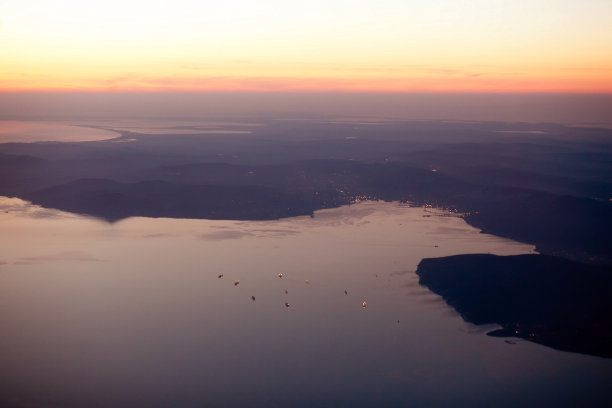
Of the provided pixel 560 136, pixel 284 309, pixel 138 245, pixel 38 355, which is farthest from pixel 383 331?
pixel 560 136

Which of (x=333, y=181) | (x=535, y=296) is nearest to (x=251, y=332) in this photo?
(x=535, y=296)

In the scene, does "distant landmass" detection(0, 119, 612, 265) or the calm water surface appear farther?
"distant landmass" detection(0, 119, 612, 265)

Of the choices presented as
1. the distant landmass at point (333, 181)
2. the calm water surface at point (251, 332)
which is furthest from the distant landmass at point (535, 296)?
the distant landmass at point (333, 181)

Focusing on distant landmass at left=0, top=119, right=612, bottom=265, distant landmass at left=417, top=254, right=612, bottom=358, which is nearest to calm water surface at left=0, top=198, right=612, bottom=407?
distant landmass at left=417, top=254, right=612, bottom=358

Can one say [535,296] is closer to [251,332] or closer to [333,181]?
[251,332]

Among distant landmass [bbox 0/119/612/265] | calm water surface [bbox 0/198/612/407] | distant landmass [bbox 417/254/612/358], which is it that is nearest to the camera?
calm water surface [bbox 0/198/612/407]

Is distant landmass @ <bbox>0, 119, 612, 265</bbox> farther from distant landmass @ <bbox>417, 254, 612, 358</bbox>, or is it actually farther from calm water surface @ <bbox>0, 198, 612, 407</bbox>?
distant landmass @ <bbox>417, 254, 612, 358</bbox>

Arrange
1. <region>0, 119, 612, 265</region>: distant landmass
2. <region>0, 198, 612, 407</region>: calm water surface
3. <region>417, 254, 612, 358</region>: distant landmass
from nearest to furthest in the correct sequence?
Answer: <region>0, 198, 612, 407</region>: calm water surface
<region>417, 254, 612, 358</region>: distant landmass
<region>0, 119, 612, 265</region>: distant landmass

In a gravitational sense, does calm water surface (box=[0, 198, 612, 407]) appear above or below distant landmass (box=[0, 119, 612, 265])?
below
